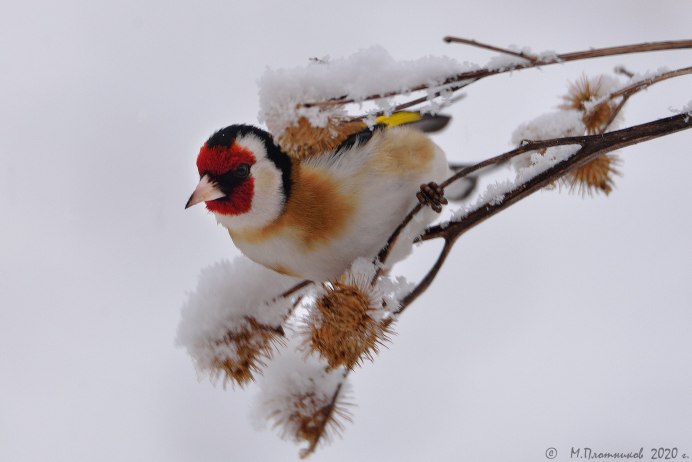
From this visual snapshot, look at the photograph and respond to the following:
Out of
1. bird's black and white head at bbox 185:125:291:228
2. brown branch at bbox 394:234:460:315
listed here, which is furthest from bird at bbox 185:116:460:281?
brown branch at bbox 394:234:460:315

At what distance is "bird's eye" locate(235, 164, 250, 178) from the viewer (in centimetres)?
67

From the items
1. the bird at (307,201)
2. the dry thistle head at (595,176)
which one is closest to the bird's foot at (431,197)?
the bird at (307,201)

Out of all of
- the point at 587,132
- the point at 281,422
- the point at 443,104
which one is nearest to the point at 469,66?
the point at 443,104

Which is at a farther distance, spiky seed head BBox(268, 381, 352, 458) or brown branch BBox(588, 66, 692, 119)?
spiky seed head BBox(268, 381, 352, 458)

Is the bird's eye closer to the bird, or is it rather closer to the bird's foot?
the bird

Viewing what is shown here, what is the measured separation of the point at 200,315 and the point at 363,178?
22 cm

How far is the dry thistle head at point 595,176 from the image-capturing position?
2.14 feet

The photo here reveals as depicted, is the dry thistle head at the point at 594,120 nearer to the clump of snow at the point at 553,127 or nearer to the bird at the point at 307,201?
the clump of snow at the point at 553,127

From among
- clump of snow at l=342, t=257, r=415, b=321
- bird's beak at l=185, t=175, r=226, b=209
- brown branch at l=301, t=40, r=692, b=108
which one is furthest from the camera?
bird's beak at l=185, t=175, r=226, b=209

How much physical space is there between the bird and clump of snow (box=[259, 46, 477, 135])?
0.52 ft

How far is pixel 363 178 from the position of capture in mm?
706

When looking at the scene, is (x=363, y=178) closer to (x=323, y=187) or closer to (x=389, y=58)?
(x=323, y=187)

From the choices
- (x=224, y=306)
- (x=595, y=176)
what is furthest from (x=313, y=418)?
(x=595, y=176)

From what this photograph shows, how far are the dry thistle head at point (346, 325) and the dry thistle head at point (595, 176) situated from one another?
0.25 m
